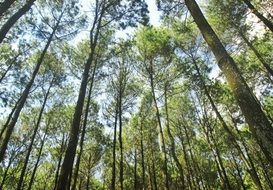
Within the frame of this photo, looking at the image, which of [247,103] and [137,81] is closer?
[247,103]

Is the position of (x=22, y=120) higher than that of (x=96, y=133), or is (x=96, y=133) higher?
(x=22, y=120)

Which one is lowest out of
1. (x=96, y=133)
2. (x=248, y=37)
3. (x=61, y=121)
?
(x=96, y=133)

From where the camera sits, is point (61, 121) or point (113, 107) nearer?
point (113, 107)

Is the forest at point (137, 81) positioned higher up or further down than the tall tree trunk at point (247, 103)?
higher up

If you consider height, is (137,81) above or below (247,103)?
above

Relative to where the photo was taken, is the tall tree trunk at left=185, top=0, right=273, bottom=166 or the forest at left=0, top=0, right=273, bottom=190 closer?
the tall tree trunk at left=185, top=0, right=273, bottom=166

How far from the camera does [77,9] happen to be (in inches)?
683

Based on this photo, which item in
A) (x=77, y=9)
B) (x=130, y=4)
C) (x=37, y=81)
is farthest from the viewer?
(x=37, y=81)

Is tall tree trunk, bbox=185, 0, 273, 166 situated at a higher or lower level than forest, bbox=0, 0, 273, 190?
lower

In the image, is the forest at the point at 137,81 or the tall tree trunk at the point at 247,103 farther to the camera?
the forest at the point at 137,81

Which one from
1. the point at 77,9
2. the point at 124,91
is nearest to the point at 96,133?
the point at 124,91

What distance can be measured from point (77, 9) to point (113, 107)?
8.99 meters

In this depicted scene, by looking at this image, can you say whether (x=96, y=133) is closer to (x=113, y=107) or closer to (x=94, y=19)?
(x=113, y=107)

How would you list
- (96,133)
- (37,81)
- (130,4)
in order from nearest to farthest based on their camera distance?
(130,4) → (37,81) → (96,133)
